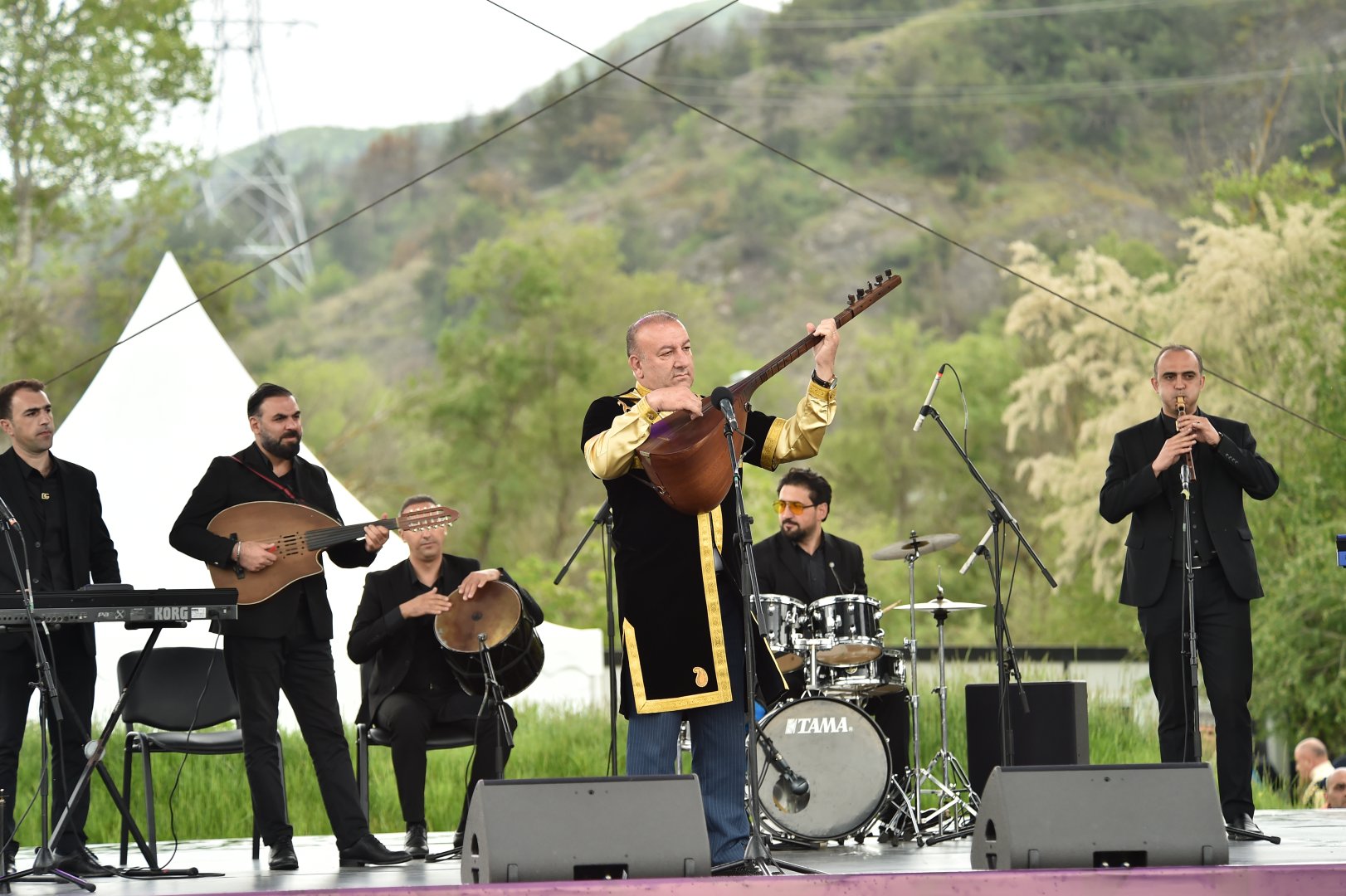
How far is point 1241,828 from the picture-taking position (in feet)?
19.1

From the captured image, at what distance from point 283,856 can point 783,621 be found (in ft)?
7.62

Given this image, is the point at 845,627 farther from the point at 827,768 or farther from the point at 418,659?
the point at 418,659

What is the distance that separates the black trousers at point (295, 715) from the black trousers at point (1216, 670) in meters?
3.05

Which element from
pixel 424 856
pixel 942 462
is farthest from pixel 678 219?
pixel 424 856

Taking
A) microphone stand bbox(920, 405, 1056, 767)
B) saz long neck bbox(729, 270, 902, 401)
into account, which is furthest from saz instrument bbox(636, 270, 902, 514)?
microphone stand bbox(920, 405, 1056, 767)

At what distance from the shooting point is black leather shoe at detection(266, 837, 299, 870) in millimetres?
5875

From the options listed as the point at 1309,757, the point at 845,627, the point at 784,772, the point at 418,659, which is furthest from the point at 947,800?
the point at 1309,757

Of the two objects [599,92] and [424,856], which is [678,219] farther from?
[424,856]

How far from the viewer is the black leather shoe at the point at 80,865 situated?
5734 millimetres

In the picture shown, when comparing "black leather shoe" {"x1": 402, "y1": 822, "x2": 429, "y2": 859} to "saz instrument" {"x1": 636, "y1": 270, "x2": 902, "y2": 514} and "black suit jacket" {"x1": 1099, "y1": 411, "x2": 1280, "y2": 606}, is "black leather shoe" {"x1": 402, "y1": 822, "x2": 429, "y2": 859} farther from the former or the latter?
"black suit jacket" {"x1": 1099, "y1": 411, "x2": 1280, "y2": 606}

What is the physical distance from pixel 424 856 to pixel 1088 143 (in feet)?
216

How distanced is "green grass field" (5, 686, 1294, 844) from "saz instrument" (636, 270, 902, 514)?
17.4 feet

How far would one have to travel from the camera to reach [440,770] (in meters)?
10.3

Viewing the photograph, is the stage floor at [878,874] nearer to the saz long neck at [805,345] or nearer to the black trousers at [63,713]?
the black trousers at [63,713]
